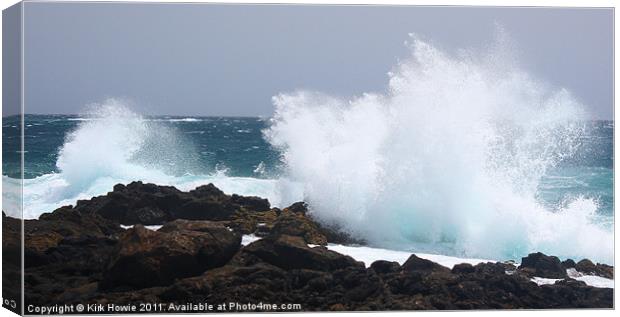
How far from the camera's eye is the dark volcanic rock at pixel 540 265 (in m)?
17.5

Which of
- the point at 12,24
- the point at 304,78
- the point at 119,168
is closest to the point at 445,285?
the point at 304,78

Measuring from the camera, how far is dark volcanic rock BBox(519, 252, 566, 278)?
17.5 meters

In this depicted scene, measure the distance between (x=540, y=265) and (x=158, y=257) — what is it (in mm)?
5889

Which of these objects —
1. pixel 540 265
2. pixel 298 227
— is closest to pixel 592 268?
pixel 540 265

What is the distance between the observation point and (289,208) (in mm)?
17266

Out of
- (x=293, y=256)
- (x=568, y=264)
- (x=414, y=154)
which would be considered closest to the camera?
(x=293, y=256)

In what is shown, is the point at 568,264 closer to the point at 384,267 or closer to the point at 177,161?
the point at 384,267

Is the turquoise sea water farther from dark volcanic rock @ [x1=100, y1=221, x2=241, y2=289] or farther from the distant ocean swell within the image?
dark volcanic rock @ [x1=100, y1=221, x2=241, y2=289]

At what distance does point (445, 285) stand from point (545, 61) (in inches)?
151

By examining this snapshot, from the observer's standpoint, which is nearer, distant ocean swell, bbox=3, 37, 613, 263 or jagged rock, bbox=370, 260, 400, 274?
jagged rock, bbox=370, 260, 400, 274

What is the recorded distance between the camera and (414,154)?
682 inches

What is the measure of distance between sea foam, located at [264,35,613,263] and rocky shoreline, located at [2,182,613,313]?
1.48 feet

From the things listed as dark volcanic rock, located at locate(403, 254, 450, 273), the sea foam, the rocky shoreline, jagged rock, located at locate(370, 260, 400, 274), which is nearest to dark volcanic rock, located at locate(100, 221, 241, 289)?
the rocky shoreline

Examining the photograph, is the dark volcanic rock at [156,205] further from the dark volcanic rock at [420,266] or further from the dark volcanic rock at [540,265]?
the dark volcanic rock at [540,265]
